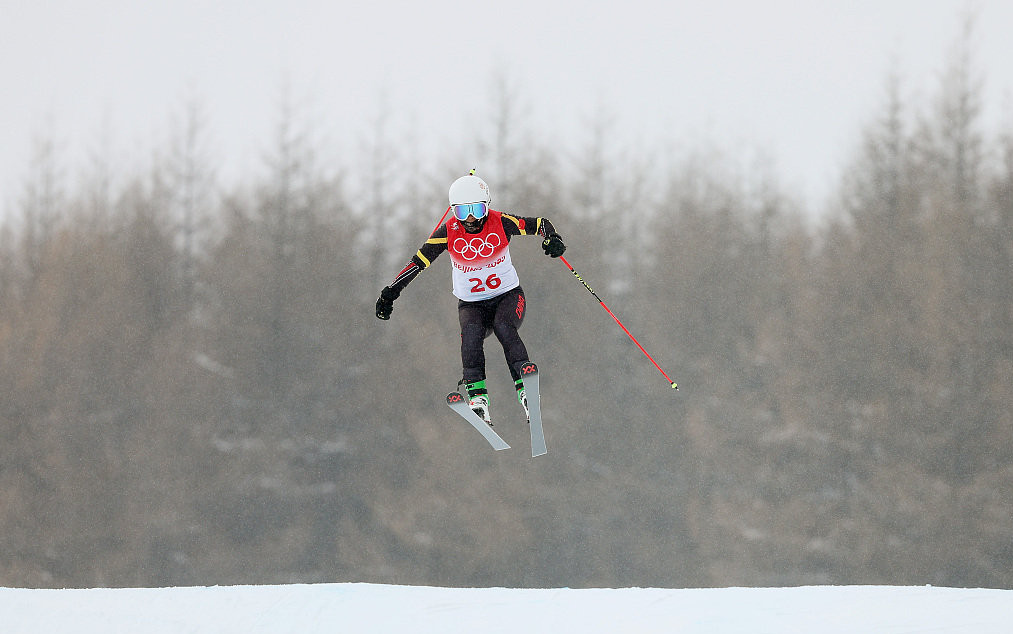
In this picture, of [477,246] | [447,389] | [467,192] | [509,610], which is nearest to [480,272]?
[477,246]

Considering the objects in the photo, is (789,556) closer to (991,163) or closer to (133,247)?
(991,163)

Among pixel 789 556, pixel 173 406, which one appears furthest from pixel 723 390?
pixel 173 406

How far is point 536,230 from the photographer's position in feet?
24.8

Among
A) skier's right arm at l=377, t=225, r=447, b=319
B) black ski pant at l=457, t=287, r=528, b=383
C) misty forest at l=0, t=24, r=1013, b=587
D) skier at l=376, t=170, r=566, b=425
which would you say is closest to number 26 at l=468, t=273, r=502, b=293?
skier at l=376, t=170, r=566, b=425

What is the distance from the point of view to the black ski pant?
7703 millimetres

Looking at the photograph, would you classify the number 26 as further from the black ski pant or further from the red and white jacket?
the black ski pant

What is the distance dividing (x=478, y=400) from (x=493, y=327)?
0.55m

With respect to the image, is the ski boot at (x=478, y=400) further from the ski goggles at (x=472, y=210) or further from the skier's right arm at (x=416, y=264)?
the ski goggles at (x=472, y=210)

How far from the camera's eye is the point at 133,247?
27.9 meters

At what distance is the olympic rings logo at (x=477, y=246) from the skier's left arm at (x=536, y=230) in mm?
113

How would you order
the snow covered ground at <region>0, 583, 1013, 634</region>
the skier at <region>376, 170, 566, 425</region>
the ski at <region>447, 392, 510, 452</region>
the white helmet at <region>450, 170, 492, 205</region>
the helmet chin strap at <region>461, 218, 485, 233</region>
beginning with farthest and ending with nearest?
the snow covered ground at <region>0, 583, 1013, 634</region> < the ski at <region>447, 392, 510, 452</region> < the helmet chin strap at <region>461, 218, 485, 233</region> < the skier at <region>376, 170, 566, 425</region> < the white helmet at <region>450, 170, 492, 205</region>

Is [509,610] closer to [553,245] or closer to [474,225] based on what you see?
[553,245]

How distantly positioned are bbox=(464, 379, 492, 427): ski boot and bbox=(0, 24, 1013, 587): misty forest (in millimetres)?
16498

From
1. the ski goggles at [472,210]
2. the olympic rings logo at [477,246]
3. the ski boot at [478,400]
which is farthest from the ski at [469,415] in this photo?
the ski goggles at [472,210]
